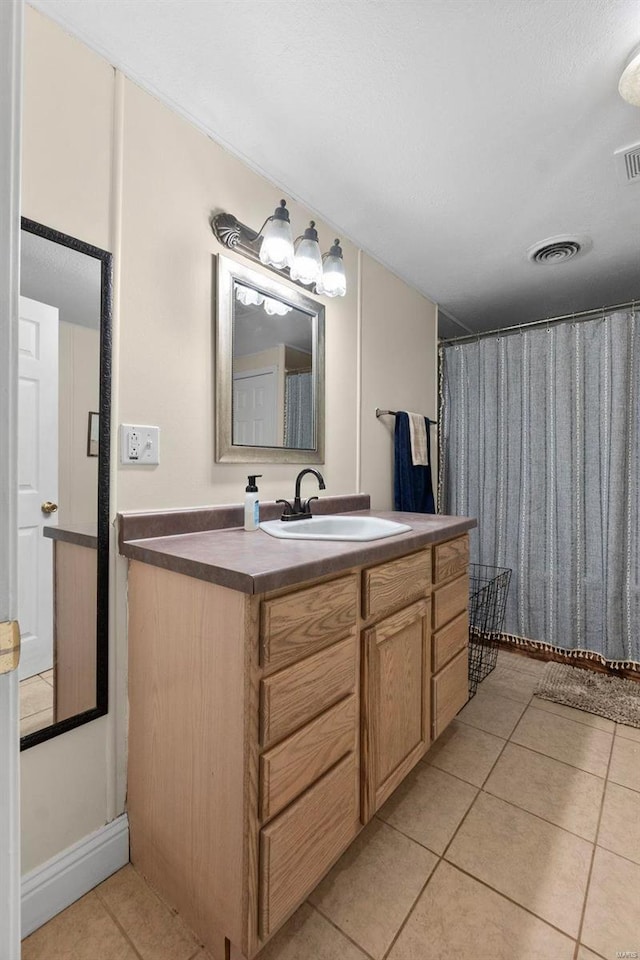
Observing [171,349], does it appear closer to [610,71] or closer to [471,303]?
[610,71]

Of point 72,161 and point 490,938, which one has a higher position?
point 72,161

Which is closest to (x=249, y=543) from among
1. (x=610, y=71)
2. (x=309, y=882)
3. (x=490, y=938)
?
(x=309, y=882)

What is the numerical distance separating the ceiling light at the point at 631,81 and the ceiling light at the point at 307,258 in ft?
3.12

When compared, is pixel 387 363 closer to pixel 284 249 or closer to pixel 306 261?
pixel 306 261

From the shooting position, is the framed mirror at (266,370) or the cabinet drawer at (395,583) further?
the framed mirror at (266,370)

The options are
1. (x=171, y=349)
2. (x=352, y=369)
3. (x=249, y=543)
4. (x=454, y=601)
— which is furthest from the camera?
(x=352, y=369)

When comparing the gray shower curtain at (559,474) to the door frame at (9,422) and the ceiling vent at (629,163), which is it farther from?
the door frame at (9,422)

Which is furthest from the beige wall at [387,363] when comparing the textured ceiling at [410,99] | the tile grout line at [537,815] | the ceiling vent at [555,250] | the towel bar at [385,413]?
the tile grout line at [537,815]

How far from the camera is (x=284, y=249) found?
1484 mm

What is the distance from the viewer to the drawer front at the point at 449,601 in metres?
1.56

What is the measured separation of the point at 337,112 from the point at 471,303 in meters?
1.73

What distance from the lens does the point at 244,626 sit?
883mm

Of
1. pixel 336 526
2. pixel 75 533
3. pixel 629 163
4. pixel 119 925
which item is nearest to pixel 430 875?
pixel 119 925

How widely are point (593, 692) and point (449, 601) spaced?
1133 millimetres
